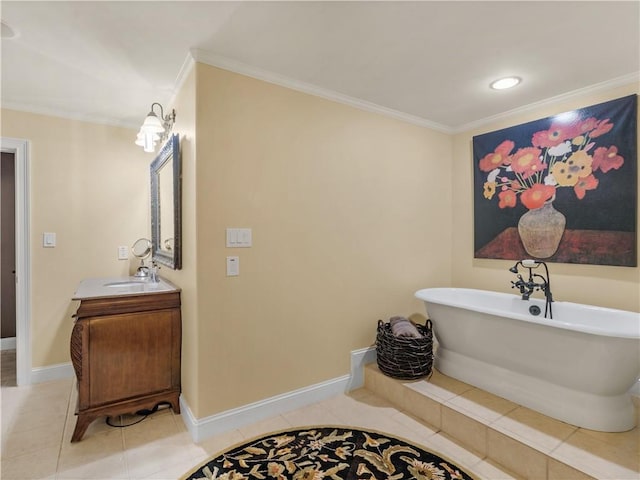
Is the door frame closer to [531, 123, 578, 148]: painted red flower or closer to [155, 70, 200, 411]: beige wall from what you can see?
[155, 70, 200, 411]: beige wall

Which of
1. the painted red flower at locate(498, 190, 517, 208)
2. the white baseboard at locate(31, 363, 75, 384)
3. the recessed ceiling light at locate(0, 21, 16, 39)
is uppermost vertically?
the recessed ceiling light at locate(0, 21, 16, 39)

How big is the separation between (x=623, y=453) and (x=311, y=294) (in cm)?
185

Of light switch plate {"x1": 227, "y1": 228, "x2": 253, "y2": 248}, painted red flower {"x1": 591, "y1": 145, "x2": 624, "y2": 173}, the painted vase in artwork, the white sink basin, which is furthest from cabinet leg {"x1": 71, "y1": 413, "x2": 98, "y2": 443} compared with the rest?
painted red flower {"x1": 591, "y1": 145, "x2": 624, "y2": 173}

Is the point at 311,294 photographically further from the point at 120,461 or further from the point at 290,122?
the point at 120,461

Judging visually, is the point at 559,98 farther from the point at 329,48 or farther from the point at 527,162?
the point at 329,48

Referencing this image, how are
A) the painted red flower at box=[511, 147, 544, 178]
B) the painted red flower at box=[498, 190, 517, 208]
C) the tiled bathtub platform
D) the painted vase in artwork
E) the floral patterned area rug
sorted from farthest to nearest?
the painted red flower at box=[498, 190, 517, 208], the painted red flower at box=[511, 147, 544, 178], the painted vase in artwork, the floral patterned area rug, the tiled bathtub platform

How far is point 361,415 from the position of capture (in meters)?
2.27

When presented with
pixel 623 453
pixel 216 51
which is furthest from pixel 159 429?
pixel 623 453

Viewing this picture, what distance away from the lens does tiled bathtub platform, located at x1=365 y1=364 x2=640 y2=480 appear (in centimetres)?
156

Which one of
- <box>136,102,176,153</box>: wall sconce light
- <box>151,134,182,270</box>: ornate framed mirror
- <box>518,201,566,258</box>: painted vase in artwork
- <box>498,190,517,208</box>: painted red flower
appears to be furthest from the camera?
<box>498,190,517,208</box>: painted red flower

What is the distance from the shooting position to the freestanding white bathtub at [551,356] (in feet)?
5.76

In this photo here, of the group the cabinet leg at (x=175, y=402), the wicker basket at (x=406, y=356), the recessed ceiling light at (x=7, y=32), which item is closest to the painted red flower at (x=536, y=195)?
the wicker basket at (x=406, y=356)

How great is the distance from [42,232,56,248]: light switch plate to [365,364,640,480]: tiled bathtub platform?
118 inches

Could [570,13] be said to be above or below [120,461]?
above
